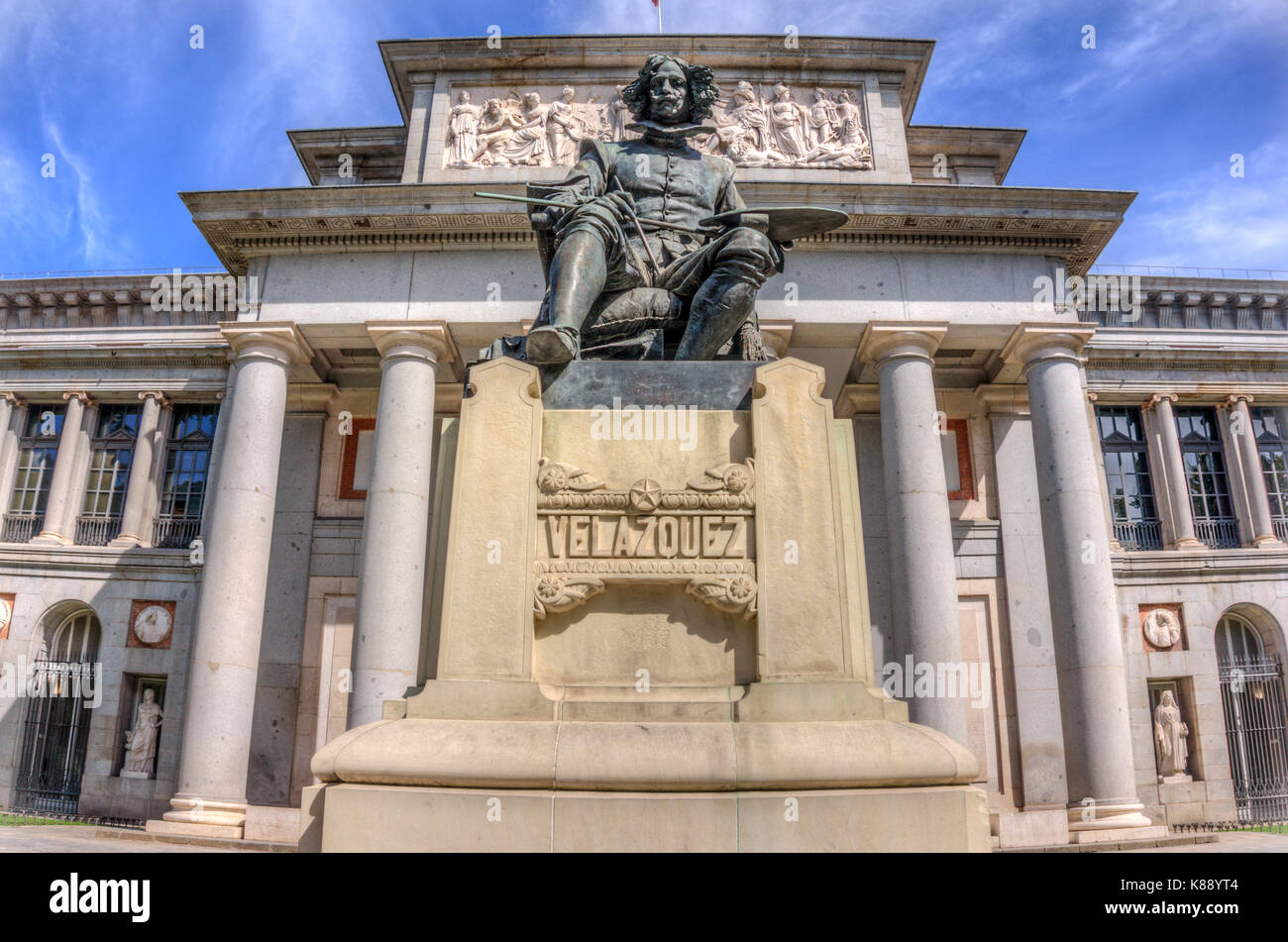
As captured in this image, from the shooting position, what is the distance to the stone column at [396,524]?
16.7 m

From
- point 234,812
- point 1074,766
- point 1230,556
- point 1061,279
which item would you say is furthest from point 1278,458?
point 234,812

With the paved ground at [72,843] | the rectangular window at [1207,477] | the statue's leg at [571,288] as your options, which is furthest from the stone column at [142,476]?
the rectangular window at [1207,477]

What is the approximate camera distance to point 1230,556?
23.4m

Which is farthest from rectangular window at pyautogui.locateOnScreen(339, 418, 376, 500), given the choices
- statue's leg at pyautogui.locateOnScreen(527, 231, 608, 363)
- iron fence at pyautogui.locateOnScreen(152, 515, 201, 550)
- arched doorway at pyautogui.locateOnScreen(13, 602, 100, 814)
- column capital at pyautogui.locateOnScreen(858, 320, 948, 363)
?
statue's leg at pyautogui.locateOnScreen(527, 231, 608, 363)

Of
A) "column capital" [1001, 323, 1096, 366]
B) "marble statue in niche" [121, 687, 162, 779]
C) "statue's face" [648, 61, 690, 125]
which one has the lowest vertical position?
"marble statue in niche" [121, 687, 162, 779]

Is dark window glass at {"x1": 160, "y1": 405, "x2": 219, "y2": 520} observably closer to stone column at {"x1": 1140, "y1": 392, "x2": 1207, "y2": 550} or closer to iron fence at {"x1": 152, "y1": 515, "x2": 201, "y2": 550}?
iron fence at {"x1": 152, "y1": 515, "x2": 201, "y2": 550}

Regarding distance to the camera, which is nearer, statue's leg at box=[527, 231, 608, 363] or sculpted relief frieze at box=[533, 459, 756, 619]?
sculpted relief frieze at box=[533, 459, 756, 619]

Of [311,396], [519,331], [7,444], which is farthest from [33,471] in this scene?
[519,331]

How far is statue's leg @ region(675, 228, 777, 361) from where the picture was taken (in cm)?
586

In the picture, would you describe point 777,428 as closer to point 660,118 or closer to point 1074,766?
point 660,118

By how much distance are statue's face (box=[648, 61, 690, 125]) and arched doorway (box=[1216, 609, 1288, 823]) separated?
21785 millimetres

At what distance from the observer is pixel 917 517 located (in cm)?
1741

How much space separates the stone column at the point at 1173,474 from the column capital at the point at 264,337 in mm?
20554
